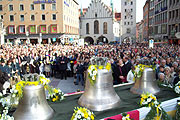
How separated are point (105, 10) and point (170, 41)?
36.1m

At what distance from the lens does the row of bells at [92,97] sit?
10.1ft

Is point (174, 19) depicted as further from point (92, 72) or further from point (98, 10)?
point (92, 72)

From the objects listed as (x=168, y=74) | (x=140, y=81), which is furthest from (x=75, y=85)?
(x=140, y=81)

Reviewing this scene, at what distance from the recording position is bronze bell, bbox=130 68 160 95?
426cm

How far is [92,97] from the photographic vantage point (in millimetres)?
3572

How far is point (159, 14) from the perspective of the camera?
52.3m

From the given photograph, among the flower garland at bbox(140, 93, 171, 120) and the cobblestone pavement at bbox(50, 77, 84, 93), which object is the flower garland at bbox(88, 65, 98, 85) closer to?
the flower garland at bbox(140, 93, 171, 120)

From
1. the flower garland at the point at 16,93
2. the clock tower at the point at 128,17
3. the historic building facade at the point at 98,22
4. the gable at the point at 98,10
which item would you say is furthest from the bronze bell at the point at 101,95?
the clock tower at the point at 128,17

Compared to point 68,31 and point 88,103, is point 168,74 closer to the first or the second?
point 88,103

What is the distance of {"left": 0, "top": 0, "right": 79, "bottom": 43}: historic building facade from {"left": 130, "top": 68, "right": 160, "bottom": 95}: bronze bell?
47132 mm

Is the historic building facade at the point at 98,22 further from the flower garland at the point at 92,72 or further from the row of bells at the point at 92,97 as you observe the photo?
the flower garland at the point at 92,72

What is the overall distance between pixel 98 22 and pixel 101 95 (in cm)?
7254

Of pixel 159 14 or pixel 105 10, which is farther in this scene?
pixel 105 10

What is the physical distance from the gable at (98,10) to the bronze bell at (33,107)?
7273 centimetres
